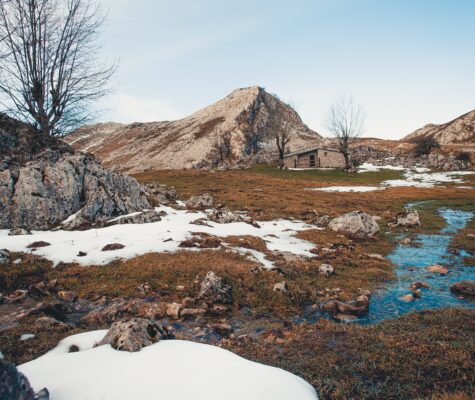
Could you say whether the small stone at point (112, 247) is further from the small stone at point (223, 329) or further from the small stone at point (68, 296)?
the small stone at point (223, 329)

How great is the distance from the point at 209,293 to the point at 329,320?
3.79 meters

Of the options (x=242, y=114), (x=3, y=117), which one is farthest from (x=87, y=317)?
(x=242, y=114)

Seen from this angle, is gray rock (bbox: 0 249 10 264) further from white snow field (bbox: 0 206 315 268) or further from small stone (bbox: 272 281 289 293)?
small stone (bbox: 272 281 289 293)

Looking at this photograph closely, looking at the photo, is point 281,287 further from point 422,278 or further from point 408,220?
point 408,220

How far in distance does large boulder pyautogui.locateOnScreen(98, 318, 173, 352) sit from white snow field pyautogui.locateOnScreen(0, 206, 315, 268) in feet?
22.6

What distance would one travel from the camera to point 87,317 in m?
8.52

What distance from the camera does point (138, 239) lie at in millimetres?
14867

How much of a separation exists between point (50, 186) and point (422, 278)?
1891 centimetres

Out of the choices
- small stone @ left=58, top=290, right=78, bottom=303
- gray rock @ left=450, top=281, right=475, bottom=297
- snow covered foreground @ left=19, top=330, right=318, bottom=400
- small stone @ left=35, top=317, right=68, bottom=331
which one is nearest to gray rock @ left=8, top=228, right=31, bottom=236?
small stone @ left=58, top=290, right=78, bottom=303

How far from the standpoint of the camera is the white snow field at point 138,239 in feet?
42.3

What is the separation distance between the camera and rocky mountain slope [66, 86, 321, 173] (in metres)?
87.2

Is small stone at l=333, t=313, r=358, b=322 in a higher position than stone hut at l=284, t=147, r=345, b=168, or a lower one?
lower

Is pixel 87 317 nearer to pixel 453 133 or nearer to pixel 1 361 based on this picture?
pixel 1 361

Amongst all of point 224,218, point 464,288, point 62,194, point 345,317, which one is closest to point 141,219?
point 62,194
